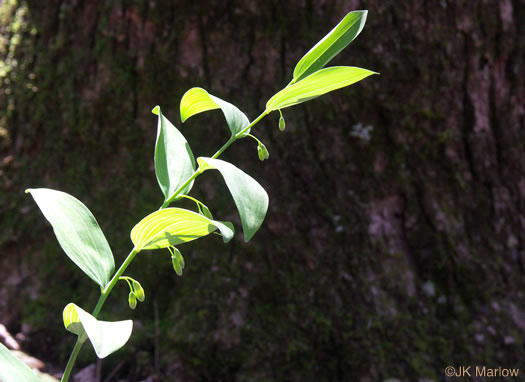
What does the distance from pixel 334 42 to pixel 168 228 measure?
1.06 ft

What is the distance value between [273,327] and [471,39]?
1.26m

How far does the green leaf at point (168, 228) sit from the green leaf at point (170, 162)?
6cm

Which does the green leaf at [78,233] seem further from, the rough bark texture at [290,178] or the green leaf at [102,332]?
the rough bark texture at [290,178]

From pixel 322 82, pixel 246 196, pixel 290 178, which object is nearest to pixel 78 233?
pixel 246 196

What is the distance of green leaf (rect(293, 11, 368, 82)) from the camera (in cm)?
61

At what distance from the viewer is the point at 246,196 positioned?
54 cm

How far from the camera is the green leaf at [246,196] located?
51 centimetres

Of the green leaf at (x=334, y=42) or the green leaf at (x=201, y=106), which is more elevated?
the green leaf at (x=334, y=42)

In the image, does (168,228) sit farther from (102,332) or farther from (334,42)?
(334,42)

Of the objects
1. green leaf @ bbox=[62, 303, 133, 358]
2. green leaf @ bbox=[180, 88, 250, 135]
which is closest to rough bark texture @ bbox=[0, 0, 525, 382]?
green leaf @ bbox=[180, 88, 250, 135]

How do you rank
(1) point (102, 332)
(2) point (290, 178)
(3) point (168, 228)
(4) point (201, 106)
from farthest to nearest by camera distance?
(2) point (290, 178)
(4) point (201, 106)
(3) point (168, 228)
(1) point (102, 332)

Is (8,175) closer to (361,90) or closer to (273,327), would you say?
(273,327)

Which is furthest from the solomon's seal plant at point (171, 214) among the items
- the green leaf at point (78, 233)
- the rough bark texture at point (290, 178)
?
the rough bark texture at point (290, 178)

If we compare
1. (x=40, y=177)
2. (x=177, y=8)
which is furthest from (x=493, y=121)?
(x=40, y=177)
